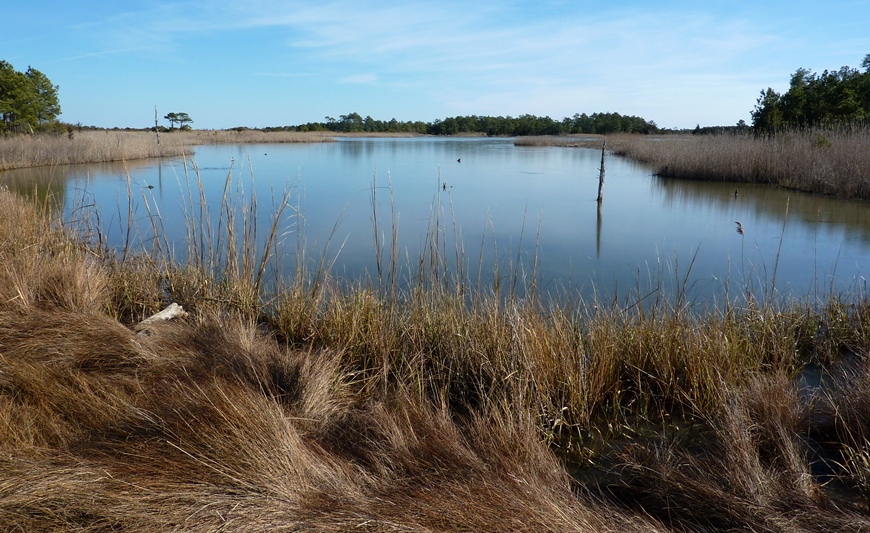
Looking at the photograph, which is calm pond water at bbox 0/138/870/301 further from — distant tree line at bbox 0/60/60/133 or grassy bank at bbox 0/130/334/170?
distant tree line at bbox 0/60/60/133

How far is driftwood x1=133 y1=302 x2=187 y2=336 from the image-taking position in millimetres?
2968

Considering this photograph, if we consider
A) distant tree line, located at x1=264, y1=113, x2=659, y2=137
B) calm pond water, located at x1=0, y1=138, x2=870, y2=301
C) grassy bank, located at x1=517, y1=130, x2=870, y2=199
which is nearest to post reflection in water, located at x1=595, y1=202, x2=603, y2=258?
calm pond water, located at x1=0, y1=138, x2=870, y2=301

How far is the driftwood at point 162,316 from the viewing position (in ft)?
9.74

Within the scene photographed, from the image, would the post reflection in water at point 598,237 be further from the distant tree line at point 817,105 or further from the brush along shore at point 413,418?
the distant tree line at point 817,105

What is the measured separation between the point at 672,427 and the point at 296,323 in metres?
1.91

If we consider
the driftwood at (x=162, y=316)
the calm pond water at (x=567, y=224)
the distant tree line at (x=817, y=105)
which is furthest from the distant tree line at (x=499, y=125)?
the driftwood at (x=162, y=316)

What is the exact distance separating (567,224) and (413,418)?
5.86 metres

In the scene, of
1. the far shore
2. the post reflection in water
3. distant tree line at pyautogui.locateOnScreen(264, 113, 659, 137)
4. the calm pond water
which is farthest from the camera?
distant tree line at pyautogui.locateOnScreen(264, 113, 659, 137)

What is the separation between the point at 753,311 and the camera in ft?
10.4

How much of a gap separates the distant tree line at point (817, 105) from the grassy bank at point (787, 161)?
2901 mm

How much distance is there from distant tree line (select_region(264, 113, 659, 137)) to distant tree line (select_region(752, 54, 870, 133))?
31172 millimetres

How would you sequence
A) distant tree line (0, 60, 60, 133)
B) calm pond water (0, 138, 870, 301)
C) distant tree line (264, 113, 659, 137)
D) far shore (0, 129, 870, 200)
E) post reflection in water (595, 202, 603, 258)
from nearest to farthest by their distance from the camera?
1. calm pond water (0, 138, 870, 301)
2. post reflection in water (595, 202, 603, 258)
3. far shore (0, 129, 870, 200)
4. distant tree line (0, 60, 60, 133)
5. distant tree line (264, 113, 659, 137)

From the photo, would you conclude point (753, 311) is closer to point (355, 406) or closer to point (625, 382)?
point (625, 382)

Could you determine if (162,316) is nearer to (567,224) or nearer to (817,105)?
(567,224)
